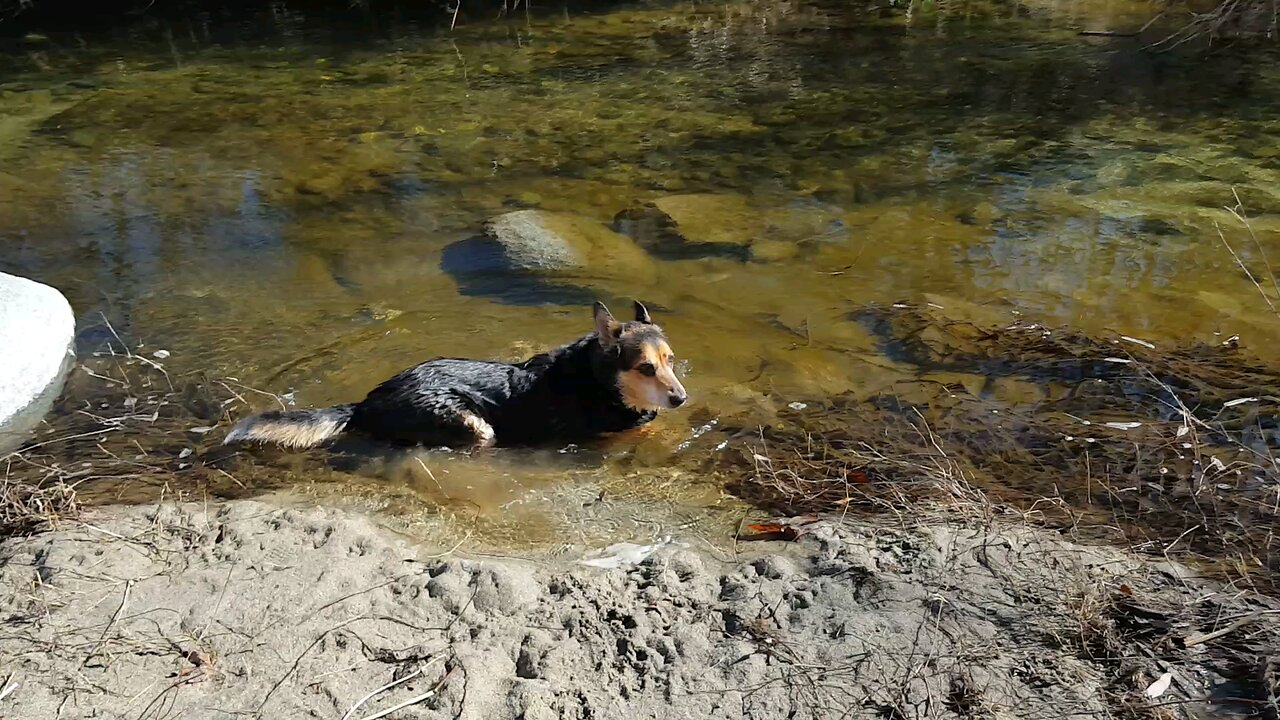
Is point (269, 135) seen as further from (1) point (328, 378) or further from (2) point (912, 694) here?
(2) point (912, 694)

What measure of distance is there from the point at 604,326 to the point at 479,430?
0.92 meters

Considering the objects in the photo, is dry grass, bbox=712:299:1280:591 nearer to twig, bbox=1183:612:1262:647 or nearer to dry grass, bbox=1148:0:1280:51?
twig, bbox=1183:612:1262:647

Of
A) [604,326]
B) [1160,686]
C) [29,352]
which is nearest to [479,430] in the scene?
[604,326]

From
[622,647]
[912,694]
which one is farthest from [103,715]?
[912,694]

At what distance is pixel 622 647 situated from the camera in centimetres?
358

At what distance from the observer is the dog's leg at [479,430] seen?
5.46 meters

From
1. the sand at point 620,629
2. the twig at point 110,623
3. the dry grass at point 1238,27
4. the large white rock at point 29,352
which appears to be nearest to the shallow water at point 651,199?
the large white rock at point 29,352

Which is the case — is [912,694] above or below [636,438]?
above

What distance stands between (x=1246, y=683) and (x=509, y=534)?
294 cm

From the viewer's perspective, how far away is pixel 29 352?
6.01m

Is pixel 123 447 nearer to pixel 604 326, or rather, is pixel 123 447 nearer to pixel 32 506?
pixel 32 506

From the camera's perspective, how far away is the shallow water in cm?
622

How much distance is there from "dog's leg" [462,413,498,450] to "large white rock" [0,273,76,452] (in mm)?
2554

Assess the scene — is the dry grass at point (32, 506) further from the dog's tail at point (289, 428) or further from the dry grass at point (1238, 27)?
the dry grass at point (1238, 27)
